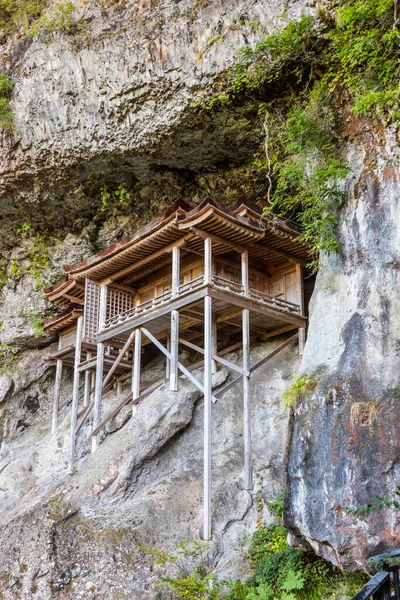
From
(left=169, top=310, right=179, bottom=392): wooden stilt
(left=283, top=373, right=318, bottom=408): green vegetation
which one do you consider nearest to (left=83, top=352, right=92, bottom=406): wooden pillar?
(left=169, top=310, right=179, bottom=392): wooden stilt

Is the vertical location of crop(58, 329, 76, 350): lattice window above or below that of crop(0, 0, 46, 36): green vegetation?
below

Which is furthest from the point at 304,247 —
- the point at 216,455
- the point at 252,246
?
the point at 216,455

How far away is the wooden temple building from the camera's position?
14930 mm

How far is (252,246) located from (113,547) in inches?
326

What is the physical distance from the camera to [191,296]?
49.6ft

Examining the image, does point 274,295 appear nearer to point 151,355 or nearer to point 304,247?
point 304,247

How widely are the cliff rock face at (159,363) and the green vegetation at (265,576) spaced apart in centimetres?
41

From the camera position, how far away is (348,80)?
1310 cm

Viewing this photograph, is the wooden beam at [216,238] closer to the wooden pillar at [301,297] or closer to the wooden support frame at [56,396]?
the wooden pillar at [301,297]

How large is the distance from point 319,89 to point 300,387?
7255mm

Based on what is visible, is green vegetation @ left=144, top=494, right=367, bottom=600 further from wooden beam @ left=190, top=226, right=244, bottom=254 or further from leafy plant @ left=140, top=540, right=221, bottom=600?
wooden beam @ left=190, top=226, right=244, bottom=254

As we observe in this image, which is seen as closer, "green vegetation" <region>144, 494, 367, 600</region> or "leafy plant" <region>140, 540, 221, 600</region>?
"green vegetation" <region>144, 494, 367, 600</region>

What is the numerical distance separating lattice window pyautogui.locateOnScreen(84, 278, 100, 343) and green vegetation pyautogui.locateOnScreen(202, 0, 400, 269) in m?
6.41

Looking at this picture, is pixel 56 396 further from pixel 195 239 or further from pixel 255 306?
pixel 255 306
